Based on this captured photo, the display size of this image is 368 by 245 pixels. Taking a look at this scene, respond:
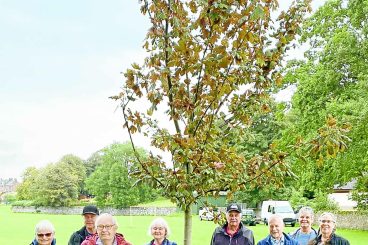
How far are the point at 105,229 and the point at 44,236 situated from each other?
2.79ft

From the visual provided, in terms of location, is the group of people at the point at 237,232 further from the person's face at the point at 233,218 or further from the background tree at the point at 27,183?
the background tree at the point at 27,183

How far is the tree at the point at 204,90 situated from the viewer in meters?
4.23

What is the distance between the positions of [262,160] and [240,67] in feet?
2.77

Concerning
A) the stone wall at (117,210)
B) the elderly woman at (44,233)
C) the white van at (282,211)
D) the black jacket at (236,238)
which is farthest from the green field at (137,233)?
the stone wall at (117,210)

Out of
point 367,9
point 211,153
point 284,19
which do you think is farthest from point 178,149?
point 367,9

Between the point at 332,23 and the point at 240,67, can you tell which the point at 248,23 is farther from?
the point at 332,23

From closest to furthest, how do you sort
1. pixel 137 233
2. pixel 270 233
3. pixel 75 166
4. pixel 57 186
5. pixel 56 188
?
pixel 270 233 < pixel 137 233 < pixel 57 186 < pixel 56 188 < pixel 75 166

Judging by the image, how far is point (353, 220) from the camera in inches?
1303

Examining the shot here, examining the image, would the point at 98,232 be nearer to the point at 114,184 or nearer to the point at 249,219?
the point at 249,219

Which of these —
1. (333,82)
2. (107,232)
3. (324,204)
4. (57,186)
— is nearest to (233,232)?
(107,232)

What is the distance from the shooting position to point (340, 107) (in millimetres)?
20562

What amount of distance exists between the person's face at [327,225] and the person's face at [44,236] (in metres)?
2.87

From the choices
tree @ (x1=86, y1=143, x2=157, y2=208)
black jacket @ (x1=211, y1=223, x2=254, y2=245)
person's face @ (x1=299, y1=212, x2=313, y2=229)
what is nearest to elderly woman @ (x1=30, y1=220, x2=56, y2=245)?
black jacket @ (x1=211, y1=223, x2=254, y2=245)

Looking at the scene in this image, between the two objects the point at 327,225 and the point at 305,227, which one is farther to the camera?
the point at 305,227
